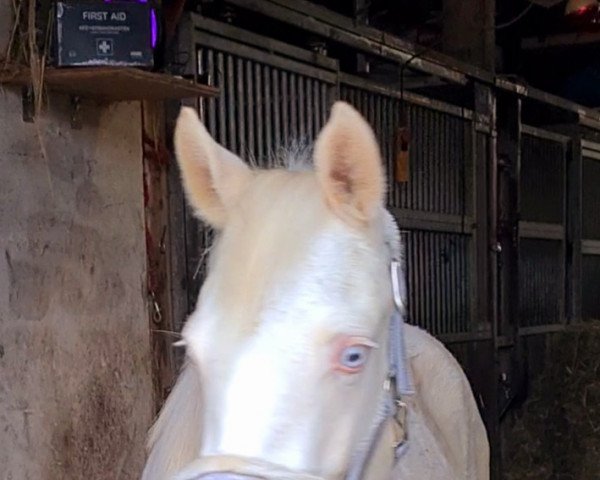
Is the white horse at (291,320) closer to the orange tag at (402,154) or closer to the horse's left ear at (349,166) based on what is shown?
the horse's left ear at (349,166)

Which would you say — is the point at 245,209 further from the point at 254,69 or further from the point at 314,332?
the point at 254,69

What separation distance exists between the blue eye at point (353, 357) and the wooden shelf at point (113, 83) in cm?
105

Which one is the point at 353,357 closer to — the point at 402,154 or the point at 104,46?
the point at 104,46

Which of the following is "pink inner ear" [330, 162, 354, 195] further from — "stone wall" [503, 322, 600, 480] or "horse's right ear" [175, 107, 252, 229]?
"stone wall" [503, 322, 600, 480]

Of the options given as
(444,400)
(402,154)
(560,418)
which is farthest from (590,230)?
(444,400)

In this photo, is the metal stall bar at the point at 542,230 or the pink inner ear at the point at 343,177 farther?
the metal stall bar at the point at 542,230

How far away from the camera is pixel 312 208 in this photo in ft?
4.64

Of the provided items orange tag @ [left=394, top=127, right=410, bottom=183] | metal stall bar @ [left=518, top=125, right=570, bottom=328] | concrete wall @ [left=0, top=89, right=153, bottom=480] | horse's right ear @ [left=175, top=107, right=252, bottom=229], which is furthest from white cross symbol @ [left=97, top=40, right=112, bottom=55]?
metal stall bar @ [left=518, top=125, right=570, bottom=328]

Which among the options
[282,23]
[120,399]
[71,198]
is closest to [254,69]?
[282,23]

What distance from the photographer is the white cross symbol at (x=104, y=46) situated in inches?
88.4

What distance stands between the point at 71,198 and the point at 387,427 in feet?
3.86

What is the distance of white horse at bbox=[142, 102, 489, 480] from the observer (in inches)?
49.2

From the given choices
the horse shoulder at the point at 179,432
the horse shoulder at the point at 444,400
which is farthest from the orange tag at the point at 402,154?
the horse shoulder at the point at 179,432

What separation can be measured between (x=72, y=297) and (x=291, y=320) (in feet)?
4.13
